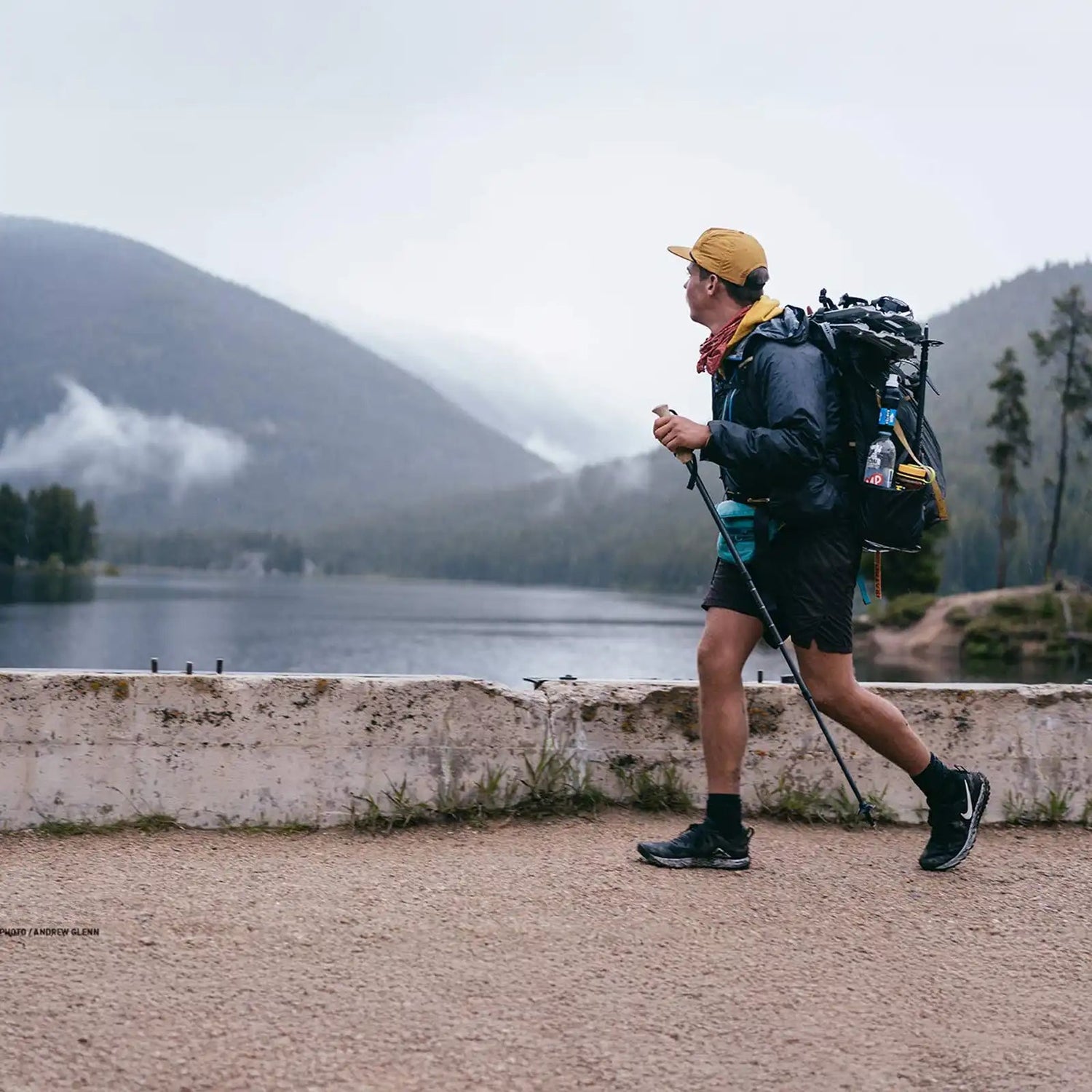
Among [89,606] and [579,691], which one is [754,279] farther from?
[89,606]

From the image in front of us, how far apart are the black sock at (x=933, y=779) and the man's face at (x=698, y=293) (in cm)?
186

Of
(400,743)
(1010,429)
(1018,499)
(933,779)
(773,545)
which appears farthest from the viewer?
(1018,499)

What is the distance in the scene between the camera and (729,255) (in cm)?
464

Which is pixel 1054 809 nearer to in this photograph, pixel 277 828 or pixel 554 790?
pixel 554 790

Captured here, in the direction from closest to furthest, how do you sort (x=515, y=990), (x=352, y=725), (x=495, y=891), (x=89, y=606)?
(x=515, y=990) < (x=495, y=891) < (x=352, y=725) < (x=89, y=606)

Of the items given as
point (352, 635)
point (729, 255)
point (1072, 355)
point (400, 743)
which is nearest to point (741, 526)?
point (729, 255)

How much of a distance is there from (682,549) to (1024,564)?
57.3m

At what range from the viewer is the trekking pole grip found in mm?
4391

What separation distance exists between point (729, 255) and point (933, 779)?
207cm

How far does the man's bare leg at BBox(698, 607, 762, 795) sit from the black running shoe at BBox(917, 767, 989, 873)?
0.77 m

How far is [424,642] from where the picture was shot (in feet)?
211

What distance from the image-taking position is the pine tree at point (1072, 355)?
71.2 meters

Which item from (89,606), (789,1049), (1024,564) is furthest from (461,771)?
(1024,564)

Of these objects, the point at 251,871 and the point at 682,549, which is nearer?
the point at 251,871
